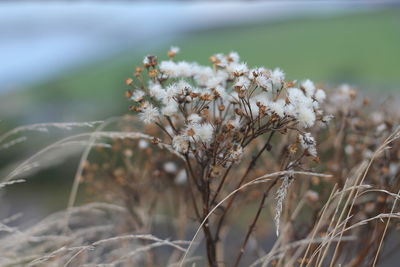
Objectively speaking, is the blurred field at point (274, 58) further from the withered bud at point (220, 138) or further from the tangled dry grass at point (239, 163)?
the withered bud at point (220, 138)

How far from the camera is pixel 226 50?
10430 mm

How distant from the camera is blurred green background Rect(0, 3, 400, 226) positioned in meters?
6.34

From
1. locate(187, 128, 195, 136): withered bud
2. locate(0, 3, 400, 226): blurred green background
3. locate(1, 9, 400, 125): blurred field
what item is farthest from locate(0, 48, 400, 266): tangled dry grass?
locate(1, 9, 400, 125): blurred field

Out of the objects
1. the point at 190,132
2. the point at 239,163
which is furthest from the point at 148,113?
the point at 239,163

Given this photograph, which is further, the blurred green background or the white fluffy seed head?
the blurred green background

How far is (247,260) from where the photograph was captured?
3.17 meters

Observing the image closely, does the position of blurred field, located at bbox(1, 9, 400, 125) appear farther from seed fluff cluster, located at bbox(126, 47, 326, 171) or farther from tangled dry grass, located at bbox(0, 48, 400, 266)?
seed fluff cluster, located at bbox(126, 47, 326, 171)

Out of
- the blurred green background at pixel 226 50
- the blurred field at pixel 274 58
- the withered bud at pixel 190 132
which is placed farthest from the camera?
the blurred field at pixel 274 58

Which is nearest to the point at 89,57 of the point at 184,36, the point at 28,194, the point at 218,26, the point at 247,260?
the point at 184,36

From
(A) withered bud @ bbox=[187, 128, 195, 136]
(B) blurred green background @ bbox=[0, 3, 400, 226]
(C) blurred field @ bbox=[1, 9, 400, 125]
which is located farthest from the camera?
(C) blurred field @ bbox=[1, 9, 400, 125]

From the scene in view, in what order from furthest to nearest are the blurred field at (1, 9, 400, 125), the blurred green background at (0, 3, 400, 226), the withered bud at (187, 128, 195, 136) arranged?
1. the blurred field at (1, 9, 400, 125)
2. the blurred green background at (0, 3, 400, 226)
3. the withered bud at (187, 128, 195, 136)

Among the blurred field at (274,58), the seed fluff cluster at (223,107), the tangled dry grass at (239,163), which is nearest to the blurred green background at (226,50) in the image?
the blurred field at (274,58)

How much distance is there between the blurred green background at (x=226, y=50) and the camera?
20.8ft

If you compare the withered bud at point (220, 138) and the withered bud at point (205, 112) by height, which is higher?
the withered bud at point (205, 112)
